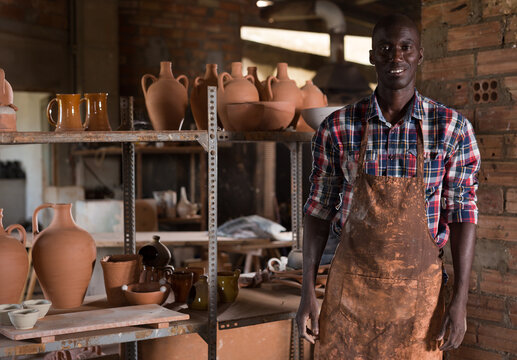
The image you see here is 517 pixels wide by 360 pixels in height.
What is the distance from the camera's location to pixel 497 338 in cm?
252

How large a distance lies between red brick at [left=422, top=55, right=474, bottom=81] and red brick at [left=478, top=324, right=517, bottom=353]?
3.41 ft

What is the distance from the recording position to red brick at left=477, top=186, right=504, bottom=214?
8.21ft

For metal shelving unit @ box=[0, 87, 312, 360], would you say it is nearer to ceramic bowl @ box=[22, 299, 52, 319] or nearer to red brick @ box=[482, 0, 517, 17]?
ceramic bowl @ box=[22, 299, 52, 319]

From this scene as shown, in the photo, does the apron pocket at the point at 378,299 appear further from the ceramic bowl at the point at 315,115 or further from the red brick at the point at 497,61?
the red brick at the point at 497,61

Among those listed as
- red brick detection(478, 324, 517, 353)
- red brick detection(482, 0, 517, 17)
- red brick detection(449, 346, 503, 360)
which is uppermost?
red brick detection(482, 0, 517, 17)

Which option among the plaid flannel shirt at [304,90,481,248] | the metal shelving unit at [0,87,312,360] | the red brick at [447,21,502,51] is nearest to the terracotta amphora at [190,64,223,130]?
the metal shelving unit at [0,87,312,360]

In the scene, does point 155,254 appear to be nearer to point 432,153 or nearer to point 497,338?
point 432,153

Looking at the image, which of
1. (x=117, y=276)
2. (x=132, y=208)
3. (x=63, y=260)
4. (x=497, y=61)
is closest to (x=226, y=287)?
(x=117, y=276)

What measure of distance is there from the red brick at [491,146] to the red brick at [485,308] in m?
0.58

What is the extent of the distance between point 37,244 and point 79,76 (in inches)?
167

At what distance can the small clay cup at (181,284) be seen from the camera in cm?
274

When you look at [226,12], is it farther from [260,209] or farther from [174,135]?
[174,135]

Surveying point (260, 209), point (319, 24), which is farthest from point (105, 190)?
point (319, 24)

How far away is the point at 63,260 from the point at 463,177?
158 centimetres
